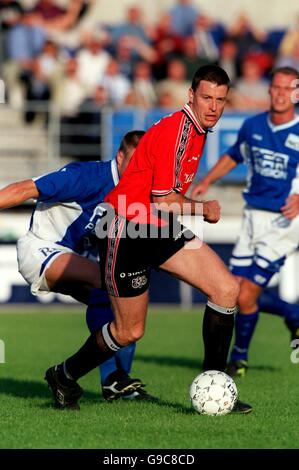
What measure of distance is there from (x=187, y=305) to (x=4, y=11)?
6.97 m

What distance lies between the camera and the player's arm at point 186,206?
6.95 m

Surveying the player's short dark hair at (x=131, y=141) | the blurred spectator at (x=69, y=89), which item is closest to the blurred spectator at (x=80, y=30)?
the blurred spectator at (x=69, y=89)

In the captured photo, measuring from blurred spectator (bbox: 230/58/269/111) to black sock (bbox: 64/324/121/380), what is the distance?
1236 cm

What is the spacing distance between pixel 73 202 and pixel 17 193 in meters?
1.00

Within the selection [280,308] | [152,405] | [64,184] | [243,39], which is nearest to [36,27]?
[243,39]

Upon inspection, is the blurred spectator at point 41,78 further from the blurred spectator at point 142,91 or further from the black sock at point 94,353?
the black sock at point 94,353

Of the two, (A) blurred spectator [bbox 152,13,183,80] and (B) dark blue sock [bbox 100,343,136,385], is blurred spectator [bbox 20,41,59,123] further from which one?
(B) dark blue sock [bbox 100,343,136,385]

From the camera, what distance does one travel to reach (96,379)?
1009 cm

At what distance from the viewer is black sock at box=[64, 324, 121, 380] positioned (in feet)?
24.5

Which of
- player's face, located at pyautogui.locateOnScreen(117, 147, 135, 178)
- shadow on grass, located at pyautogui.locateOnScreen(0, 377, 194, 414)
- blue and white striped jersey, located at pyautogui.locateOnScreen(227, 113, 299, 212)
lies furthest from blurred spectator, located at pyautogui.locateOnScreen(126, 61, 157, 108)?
player's face, located at pyautogui.locateOnScreen(117, 147, 135, 178)

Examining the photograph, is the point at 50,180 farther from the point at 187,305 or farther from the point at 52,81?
the point at 52,81

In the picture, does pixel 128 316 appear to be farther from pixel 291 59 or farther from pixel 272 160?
pixel 291 59
